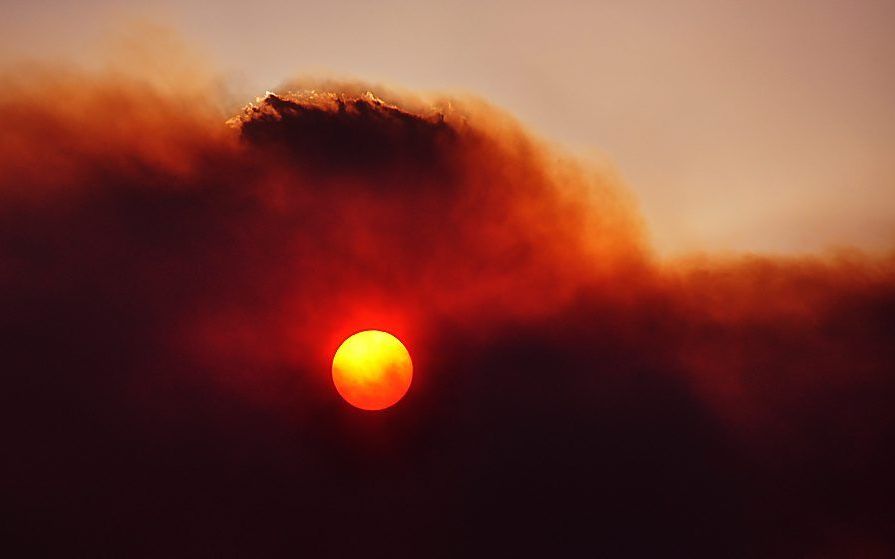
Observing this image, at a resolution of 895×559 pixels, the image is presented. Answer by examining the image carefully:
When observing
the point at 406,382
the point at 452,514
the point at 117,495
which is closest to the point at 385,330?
the point at 406,382

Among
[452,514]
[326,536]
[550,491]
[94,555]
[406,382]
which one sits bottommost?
[94,555]

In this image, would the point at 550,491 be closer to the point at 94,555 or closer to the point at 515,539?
the point at 515,539

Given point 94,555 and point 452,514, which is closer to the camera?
point 94,555

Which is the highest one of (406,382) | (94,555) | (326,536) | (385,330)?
(385,330)

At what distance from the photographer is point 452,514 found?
59406mm

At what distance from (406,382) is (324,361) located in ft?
25.9

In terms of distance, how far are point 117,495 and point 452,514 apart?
1169 inches

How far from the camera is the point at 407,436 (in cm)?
6019

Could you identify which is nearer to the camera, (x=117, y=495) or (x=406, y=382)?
(x=117, y=495)

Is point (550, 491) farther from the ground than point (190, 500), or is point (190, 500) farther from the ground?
point (550, 491)

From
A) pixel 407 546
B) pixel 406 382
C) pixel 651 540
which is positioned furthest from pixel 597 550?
pixel 406 382

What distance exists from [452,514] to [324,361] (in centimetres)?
1888

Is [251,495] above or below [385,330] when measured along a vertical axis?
below

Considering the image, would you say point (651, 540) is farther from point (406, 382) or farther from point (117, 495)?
point (117, 495)
